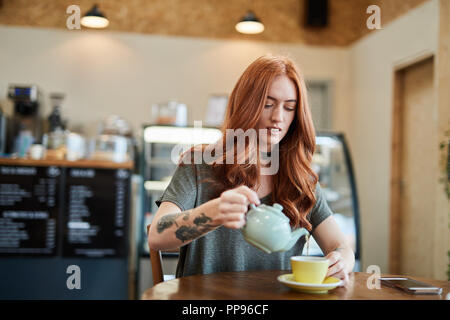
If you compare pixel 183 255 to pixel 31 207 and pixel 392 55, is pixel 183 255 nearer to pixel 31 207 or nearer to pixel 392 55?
pixel 31 207

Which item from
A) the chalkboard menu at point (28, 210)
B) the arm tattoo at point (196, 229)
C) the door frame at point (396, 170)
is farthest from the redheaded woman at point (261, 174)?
the door frame at point (396, 170)

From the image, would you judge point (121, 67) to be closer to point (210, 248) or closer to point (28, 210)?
point (28, 210)

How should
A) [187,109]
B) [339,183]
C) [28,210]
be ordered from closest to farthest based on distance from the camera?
[28,210] → [339,183] → [187,109]

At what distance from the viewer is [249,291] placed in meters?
1.12

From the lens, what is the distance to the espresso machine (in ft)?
14.0

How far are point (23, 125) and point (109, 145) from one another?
1.09 m

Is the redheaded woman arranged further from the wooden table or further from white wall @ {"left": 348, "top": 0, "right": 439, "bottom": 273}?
white wall @ {"left": 348, "top": 0, "right": 439, "bottom": 273}

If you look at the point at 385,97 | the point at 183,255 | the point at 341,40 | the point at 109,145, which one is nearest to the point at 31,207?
the point at 109,145

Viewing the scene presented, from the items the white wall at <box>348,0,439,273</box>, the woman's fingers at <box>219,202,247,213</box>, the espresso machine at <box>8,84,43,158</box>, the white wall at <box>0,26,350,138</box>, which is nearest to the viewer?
the woman's fingers at <box>219,202,247,213</box>

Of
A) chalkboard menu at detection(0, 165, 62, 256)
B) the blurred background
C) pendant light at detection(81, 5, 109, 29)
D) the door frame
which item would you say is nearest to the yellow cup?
the blurred background

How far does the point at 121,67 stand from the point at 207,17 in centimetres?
102

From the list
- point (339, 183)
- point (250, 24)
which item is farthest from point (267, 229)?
point (250, 24)

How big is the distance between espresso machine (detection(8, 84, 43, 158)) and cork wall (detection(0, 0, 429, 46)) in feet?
2.78
